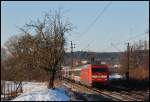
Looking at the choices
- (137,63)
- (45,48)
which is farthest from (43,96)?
(137,63)

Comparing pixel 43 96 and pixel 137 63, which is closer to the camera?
pixel 43 96

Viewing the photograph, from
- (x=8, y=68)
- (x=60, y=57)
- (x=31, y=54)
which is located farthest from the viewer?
(x=8, y=68)

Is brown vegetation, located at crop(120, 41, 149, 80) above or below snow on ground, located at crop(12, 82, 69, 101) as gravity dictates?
above

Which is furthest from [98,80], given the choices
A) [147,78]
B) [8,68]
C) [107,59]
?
[107,59]

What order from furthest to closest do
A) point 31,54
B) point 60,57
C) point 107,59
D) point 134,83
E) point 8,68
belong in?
point 107,59 → point 134,83 → point 8,68 → point 31,54 → point 60,57

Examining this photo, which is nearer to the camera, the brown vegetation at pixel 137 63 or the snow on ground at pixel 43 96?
the snow on ground at pixel 43 96

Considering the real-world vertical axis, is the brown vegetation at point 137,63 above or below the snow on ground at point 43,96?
above

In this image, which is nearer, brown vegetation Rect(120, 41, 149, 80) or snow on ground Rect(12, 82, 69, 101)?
snow on ground Rect(12, 82, 69, 101)

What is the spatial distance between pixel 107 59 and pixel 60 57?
9355cm

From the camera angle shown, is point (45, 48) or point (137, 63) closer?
point (45, 48)

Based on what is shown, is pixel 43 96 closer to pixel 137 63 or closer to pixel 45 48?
pixel 45 48

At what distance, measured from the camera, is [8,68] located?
155 ft

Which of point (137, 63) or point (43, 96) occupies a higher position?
point (137, 63)

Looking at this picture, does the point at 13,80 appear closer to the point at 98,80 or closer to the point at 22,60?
the point at 22,60
